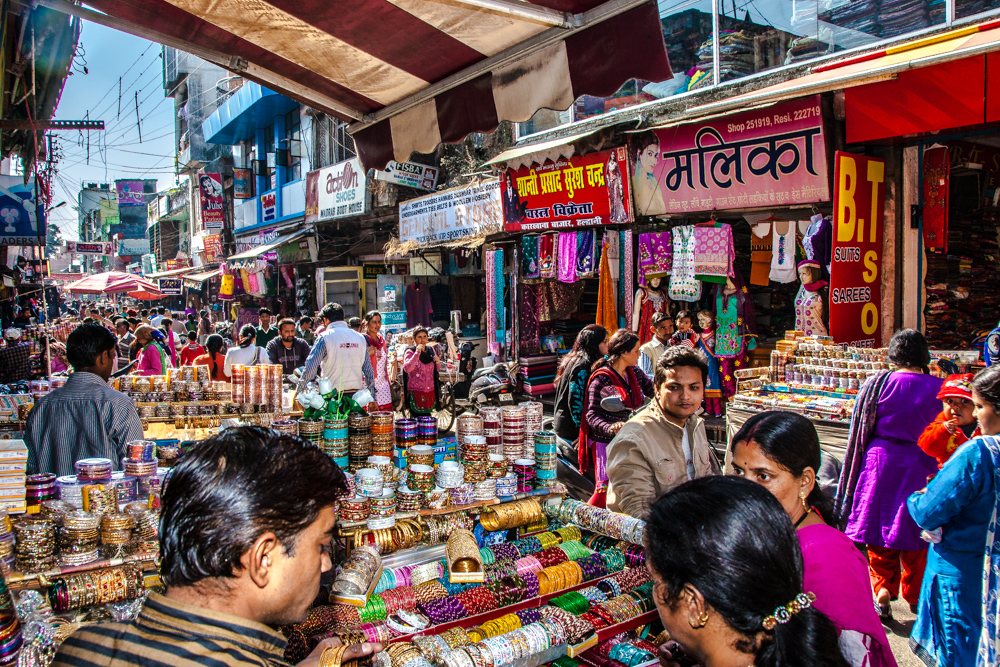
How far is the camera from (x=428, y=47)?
3.26 m

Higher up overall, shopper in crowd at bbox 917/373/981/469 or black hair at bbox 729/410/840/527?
black hair at bbox 729/410/840/527

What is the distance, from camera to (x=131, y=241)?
4700cm

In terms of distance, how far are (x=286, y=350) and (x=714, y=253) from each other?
544cm

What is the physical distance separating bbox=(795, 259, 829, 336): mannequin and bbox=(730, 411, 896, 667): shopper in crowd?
4.80 m

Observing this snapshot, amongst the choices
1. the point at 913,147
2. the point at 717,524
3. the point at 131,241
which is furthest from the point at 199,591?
the point at 131,241

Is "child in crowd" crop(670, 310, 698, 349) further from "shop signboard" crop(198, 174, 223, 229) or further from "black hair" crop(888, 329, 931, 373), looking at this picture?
"shop signboard" crop(198, 174, 223, 229)

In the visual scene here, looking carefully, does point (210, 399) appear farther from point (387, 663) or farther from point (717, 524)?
point (717, 524)

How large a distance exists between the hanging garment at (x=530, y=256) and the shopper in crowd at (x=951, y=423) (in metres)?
6.33

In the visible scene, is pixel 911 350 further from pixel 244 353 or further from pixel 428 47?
pixel 244 353

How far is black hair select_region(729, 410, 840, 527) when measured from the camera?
200 cm

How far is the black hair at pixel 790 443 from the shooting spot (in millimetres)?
1996

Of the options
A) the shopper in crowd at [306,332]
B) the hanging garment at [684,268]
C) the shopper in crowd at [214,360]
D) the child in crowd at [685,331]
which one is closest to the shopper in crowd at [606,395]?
the child in crowd at [685,331]

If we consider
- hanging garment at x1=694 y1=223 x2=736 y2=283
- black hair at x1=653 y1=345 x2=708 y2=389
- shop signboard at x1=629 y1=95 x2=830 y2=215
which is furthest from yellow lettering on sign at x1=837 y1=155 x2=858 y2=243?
black hair at x1=653 y1=345 x2=708 y2=389

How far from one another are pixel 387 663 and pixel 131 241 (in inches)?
2095
